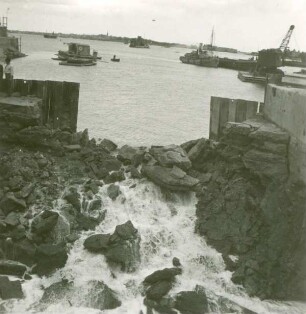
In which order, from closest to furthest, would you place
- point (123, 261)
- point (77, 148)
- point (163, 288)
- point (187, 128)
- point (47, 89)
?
point (163, 288) → point (123, 261) → point (77, 148) → point (47, 89) → point (187, 128)

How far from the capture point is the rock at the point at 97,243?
12148 millimetres

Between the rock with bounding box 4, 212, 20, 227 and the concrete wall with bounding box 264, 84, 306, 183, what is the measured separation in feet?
27.7

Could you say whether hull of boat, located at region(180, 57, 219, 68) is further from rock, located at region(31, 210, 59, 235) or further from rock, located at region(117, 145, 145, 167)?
rock, located at region(31, 210, 59, 235)

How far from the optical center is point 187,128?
90.8 feet

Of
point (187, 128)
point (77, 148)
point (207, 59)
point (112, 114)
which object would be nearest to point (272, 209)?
point (77, 148)

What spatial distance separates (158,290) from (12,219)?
4835 mm

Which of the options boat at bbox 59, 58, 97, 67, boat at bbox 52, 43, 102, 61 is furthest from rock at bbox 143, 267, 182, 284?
boat at bbox 52, 43, 102, 61

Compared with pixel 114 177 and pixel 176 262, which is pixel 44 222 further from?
pixel 176 262

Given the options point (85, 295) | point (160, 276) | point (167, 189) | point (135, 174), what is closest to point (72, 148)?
point (135, 174)

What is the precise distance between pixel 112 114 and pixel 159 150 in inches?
542

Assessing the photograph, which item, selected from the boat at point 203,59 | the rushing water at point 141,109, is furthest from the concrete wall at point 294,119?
the boat at point 203,59

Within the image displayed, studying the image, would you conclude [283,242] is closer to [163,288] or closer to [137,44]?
[163,288]

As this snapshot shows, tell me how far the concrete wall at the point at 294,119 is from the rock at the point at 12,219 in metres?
8.44

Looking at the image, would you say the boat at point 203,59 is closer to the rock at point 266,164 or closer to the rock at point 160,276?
the rock at point 266,164
